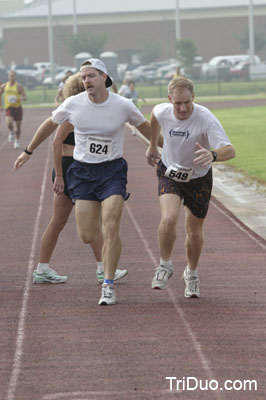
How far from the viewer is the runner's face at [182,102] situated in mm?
7594

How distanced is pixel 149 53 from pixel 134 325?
85.6 meters

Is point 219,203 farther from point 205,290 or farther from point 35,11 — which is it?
point 35,11

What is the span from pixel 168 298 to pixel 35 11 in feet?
300

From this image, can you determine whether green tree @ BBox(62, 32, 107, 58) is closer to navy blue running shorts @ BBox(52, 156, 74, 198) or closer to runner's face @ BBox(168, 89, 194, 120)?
navy blue running shorts @ BBox(52, 156, 74, 198)

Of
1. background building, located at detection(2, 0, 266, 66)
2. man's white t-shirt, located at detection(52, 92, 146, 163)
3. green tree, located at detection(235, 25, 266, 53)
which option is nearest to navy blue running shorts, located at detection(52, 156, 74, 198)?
man's white t-shirt, located at detection(52, 92, 146, 163)

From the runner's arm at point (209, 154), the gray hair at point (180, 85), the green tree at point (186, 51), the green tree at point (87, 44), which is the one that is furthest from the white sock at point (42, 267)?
the green tree at point (87, 44)

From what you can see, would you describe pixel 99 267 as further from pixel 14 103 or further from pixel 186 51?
pixel 186 51

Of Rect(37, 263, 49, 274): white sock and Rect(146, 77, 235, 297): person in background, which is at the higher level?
Rect(146, 77, 235, 297): person in background

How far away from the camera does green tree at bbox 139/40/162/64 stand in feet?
300

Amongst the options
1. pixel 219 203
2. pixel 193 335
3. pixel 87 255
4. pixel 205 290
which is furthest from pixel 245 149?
pixel 193 335

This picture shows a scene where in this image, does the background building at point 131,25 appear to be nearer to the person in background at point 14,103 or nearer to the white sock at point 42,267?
the person in background at point 14,103

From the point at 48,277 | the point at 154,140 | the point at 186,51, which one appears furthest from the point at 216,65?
the point at 154,140

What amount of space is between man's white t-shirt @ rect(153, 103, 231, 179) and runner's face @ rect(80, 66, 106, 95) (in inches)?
21.2

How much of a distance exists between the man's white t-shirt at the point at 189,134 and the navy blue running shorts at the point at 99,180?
1.33 ft
